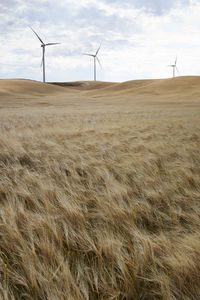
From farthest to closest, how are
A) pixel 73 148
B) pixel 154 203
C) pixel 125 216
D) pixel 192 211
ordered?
1. pixel 73 148
2. pixel 154 203
3. pixel 192 211
4. pixel 125 216

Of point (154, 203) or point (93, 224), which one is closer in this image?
point (93, 224)

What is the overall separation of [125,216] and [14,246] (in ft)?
3.05

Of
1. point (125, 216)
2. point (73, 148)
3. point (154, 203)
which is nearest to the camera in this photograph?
point (125, 216)

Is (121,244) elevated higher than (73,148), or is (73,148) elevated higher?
(73,148)

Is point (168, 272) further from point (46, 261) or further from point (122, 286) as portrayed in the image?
point (46, 261)

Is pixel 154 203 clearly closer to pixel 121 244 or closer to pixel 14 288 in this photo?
pixel 121 244

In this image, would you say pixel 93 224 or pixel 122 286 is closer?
pixel 122 286

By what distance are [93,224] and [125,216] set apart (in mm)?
302

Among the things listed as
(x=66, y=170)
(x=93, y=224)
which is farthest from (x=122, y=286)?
(x=66, y=170)

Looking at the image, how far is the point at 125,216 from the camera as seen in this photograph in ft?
6.15

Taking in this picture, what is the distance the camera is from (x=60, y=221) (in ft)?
5.69

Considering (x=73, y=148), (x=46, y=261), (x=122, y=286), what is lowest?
(x=122, y=286)

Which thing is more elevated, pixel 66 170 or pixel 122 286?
pixel 66 170

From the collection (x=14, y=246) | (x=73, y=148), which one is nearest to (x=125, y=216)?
(x=14, y=246)
